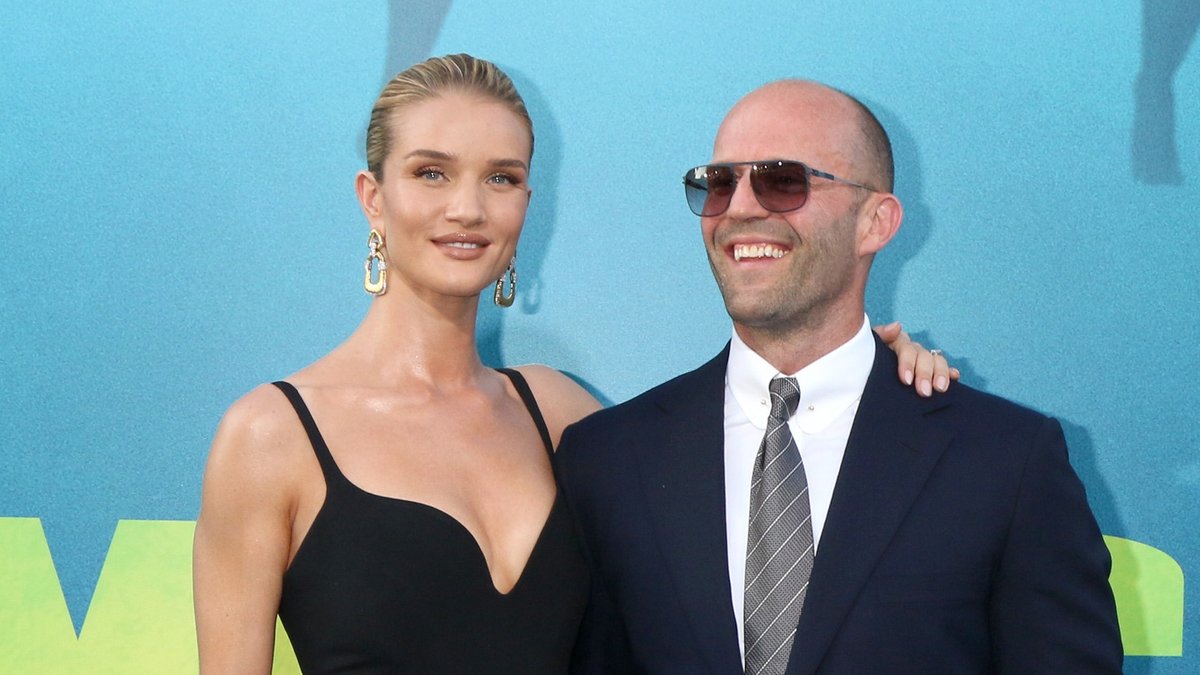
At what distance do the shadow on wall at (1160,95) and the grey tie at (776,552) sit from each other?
1.40 metres

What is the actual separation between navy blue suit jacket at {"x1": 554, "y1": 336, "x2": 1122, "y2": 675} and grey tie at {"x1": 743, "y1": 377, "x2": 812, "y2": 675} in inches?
1.3

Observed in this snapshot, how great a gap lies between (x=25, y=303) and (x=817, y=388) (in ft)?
6.38

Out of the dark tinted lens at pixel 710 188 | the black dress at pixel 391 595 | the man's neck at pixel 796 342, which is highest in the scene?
the dark tinted lens at pixel 710 188

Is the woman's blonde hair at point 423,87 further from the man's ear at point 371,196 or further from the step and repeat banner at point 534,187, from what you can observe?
the step and repeat banner at point 534,187

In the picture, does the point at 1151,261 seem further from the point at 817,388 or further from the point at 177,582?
the point at 177,582

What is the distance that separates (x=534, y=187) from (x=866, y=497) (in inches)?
53.5

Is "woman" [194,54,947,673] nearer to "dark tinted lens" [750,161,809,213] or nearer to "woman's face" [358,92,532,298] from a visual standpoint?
"woman's face" [358,92,532,298]

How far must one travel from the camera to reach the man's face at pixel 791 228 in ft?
7.32

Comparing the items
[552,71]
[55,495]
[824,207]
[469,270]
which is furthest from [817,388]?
[55,495]

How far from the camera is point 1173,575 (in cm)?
299

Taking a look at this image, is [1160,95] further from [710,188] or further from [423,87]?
[423,87]

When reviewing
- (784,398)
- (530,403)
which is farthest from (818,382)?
(530,403)

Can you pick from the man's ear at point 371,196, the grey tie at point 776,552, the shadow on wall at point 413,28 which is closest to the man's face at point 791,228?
the grey tie at point 776,552

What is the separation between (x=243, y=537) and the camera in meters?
2.22
